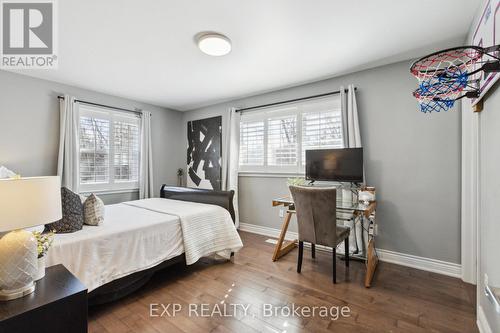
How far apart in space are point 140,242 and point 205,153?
9.27 feet

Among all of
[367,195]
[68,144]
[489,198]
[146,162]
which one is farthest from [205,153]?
[489,198]

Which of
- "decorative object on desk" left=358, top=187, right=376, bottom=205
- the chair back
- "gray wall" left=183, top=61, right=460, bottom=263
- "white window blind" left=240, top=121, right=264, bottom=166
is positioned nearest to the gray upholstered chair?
the chair back

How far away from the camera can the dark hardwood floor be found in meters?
1.69

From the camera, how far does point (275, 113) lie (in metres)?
3.87

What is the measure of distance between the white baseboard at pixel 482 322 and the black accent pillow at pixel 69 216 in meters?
3.07

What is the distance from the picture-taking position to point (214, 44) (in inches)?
91.0

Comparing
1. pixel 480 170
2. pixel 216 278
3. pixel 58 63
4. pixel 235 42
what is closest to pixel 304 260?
pixel 216 278

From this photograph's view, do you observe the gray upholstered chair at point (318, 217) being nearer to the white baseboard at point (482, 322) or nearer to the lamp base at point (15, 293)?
the white baseboard at point (482, 322)

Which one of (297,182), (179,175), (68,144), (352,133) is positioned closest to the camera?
(352,133)

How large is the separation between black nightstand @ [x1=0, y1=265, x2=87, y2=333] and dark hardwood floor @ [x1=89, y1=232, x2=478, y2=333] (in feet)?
2.13

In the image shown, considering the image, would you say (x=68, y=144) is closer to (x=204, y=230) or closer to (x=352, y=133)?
(x=204, y=230)

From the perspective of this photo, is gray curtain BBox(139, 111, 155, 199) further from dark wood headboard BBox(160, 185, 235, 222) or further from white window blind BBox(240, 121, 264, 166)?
white window blind BBox(240, 121, 264, 166)

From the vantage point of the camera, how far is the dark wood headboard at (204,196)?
9.64 feet

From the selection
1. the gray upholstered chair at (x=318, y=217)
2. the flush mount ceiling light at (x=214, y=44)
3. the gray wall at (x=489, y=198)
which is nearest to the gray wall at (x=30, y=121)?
the flush mount ceiling light at (x=214, y=44)
